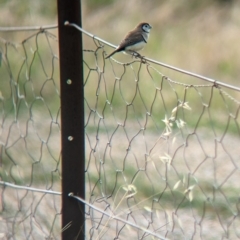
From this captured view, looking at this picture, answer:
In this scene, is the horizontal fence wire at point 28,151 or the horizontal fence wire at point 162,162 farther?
the horizontal fence wire at point 162,162

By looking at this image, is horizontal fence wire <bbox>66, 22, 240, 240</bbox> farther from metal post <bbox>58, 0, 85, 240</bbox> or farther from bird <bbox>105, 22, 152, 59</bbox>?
metal post <bbox>58, 0, 85, 240</bbox>

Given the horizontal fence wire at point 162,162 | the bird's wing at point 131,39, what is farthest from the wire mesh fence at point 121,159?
the bird's wing at point 131,39

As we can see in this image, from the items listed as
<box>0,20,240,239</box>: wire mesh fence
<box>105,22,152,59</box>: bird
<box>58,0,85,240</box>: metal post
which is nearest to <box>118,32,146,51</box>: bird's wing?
<box>105,22,152,59</box>: bird

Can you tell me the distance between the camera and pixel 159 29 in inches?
355

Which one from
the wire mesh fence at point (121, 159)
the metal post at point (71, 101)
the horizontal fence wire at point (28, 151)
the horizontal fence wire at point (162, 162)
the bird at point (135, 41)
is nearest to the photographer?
the metal post at point (71, 101)

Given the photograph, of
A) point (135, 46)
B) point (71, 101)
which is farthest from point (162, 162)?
point (71, 101)

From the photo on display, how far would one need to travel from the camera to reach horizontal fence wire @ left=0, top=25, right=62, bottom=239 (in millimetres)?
2812

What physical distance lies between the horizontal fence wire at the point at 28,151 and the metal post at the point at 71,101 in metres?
0.09

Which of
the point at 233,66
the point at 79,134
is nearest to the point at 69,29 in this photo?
the point at 79,134

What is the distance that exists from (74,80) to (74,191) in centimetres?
34

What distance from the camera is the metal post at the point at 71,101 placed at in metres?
2.28

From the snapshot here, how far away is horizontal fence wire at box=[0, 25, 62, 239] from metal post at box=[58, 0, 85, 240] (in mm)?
91

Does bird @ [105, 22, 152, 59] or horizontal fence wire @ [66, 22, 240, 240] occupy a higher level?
bird @ [105, 22, 152, 59]

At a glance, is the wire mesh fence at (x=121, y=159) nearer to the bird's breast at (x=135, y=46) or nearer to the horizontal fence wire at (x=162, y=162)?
the horizontal fence wire at (x=162, y=162)
